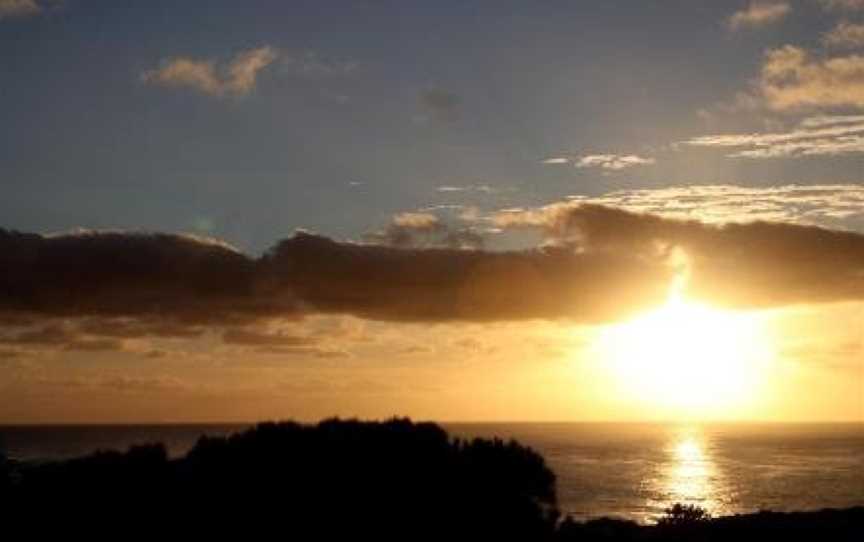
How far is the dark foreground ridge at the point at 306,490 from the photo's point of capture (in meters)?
51.8

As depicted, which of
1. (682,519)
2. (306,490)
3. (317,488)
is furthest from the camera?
(682,519)

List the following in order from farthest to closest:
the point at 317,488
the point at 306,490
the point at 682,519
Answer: the point at 682,519, the point at 317,488, the point at 306,490

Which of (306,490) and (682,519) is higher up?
(306,490)

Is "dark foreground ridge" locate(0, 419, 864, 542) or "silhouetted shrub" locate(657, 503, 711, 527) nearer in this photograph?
"dark foreground ridge" locate(0, 419, 864, 542)

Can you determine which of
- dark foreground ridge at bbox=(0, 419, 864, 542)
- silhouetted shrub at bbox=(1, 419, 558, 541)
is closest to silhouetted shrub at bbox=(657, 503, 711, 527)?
dark foreground ridge at bbox=(0, 419, 864, 542)

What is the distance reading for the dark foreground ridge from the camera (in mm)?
51781

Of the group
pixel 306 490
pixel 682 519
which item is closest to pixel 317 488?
pixel 306 490

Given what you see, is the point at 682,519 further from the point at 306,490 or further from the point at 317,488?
the point at 306,490

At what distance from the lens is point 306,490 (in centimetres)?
5247

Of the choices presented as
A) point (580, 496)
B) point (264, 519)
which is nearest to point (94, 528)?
point (264, 519)

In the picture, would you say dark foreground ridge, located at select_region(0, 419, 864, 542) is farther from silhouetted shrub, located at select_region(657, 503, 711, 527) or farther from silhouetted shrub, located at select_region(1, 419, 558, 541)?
silhouetted shrub, located at select_region(657, 503, 711, 527)

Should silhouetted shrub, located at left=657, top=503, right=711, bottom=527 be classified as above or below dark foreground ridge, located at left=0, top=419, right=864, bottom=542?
below

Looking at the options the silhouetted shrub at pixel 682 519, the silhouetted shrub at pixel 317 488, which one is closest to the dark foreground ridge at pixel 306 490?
the silhouetted shrub at pixel 317 488

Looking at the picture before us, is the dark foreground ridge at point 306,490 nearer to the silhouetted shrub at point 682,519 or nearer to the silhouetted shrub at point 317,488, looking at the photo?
the silhouetted shrub at point 317,488
